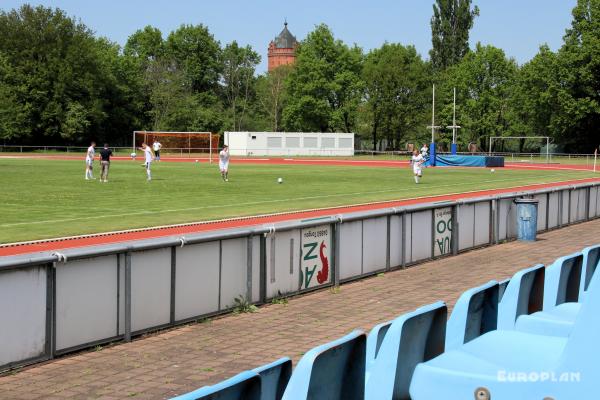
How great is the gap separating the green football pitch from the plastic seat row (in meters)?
14.1

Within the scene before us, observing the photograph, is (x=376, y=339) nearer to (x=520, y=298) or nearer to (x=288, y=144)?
(x=520, y=298)

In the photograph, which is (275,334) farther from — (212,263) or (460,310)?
A: (460,310)

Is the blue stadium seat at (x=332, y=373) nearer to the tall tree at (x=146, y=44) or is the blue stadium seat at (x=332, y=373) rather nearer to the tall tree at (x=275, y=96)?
the tall tree at (x=275, y=96)

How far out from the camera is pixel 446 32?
112 m

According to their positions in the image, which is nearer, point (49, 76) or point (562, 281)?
point (562, 281)

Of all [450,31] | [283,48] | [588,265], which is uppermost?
[283,48]

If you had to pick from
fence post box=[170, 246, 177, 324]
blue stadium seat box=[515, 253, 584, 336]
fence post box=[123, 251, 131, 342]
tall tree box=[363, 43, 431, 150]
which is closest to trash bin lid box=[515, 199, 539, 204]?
fence post box=[170, 246, 177, 324]

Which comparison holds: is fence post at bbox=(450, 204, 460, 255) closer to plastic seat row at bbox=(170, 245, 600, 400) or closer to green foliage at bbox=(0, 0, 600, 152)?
plastic seat row at bbox=(170, 245, 600, 400)

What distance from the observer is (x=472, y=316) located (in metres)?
4.87

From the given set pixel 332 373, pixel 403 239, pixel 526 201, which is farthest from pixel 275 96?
pixel 332 373

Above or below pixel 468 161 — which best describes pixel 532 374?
below

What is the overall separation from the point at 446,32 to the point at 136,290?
355ft

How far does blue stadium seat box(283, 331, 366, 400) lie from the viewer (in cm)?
339

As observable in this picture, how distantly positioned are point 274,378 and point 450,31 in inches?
4447
